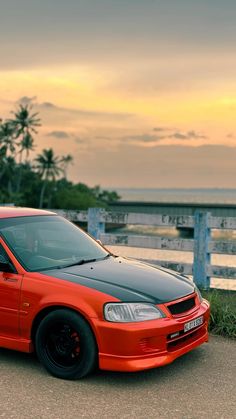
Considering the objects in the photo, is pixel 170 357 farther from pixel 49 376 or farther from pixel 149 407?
pixel 49 376

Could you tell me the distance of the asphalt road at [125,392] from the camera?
4.50 meters

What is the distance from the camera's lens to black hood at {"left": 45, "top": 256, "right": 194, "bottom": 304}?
5215mm

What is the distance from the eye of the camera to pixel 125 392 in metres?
4.95

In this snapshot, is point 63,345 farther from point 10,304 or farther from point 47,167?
point 47,167

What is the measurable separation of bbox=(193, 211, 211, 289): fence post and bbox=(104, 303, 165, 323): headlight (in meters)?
4.76

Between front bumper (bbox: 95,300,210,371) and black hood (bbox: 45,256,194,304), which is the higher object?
black hood (bbox: 45,256,194,304)

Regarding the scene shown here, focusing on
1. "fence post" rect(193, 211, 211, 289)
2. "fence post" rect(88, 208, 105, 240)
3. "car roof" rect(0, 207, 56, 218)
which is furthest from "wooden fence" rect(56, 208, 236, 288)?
"car roof" rect(0, 207, 56, 218)

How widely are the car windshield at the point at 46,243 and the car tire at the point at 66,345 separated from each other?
63 centimetres

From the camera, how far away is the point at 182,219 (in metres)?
10.0

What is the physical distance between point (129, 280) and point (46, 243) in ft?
3.65

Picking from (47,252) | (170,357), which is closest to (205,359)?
(170,357)

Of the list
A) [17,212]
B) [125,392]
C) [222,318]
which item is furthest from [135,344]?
[222,318]

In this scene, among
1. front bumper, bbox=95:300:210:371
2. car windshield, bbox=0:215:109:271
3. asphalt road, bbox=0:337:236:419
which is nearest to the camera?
asphalt road, bbox=0:337:236:419

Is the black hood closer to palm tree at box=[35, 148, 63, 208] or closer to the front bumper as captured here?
the front bumper
